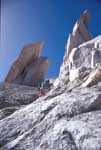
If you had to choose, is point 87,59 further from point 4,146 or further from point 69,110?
point 4,146

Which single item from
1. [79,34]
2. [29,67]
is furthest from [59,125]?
[79,34]

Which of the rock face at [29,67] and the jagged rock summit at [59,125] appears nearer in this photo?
the jagged rock summit at [59,125]

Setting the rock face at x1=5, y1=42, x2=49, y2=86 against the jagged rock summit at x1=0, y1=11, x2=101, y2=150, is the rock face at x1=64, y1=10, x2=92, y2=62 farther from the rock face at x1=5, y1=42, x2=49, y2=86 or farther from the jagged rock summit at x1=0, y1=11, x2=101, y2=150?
the jagged rock summit at x1=0, y1=11, x2=101, y2=150

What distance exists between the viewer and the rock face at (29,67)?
2613 inches

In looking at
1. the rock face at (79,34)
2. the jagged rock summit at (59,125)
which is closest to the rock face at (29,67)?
the rock face at (79,34)

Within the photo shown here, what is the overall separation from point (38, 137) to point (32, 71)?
5166 centimetres

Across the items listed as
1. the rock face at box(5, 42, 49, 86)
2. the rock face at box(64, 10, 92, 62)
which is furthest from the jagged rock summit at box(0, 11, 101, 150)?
the rock face at box(64, 10, 92, 62)

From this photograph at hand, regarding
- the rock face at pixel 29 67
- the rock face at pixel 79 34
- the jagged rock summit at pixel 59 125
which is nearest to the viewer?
the jagged rock summit at pixel 59 125

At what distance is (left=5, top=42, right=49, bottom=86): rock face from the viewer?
218ft

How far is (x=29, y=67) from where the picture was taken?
70.6 m

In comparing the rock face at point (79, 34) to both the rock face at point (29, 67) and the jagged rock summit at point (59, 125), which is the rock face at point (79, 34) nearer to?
the rock face at point (29, 67)

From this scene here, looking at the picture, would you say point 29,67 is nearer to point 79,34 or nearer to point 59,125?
point 79,34

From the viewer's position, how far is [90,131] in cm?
1595

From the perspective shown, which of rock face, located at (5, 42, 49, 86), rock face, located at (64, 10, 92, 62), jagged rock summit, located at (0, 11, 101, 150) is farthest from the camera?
rock face, located at (64, 10, 92, 62)
